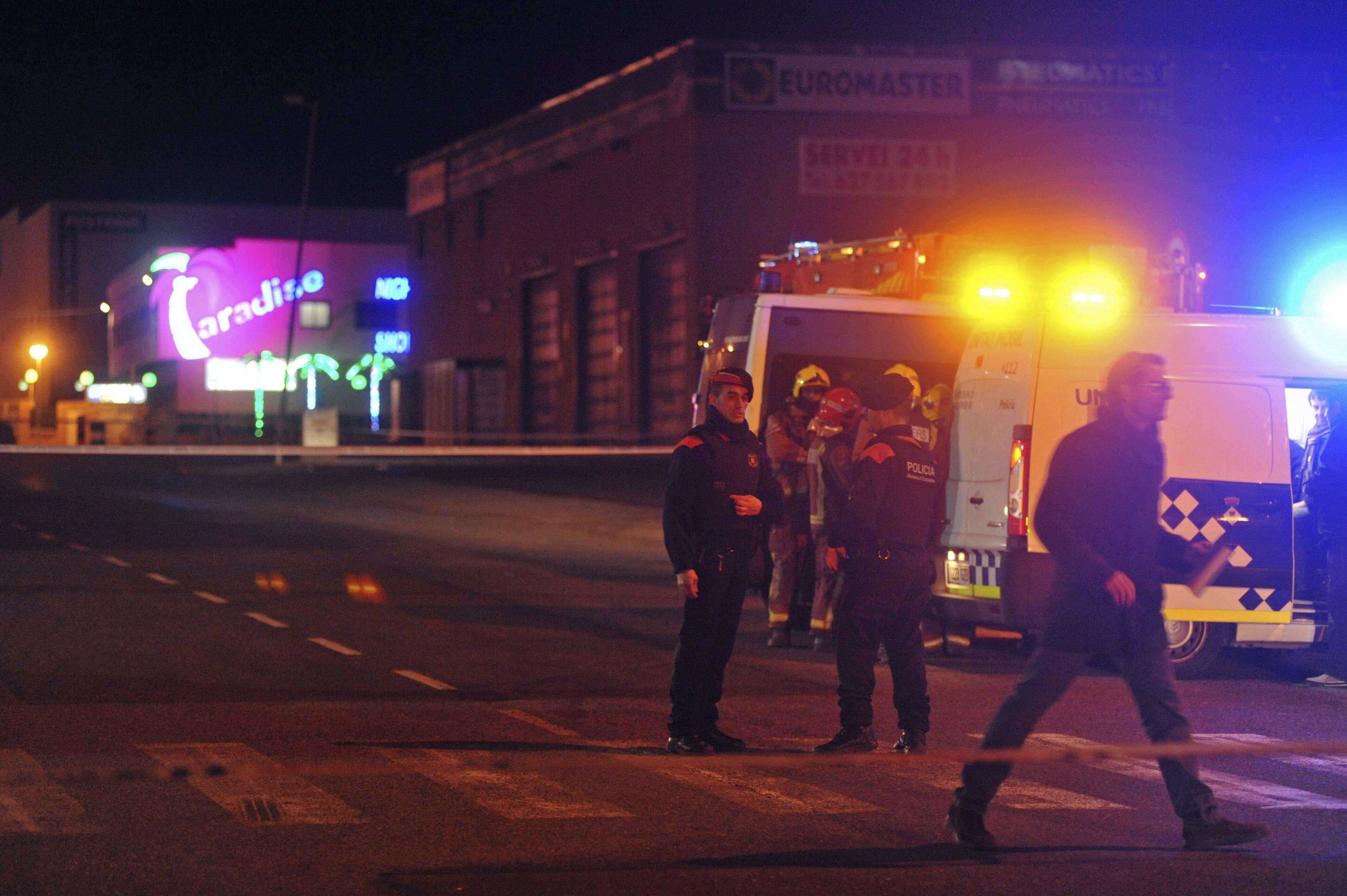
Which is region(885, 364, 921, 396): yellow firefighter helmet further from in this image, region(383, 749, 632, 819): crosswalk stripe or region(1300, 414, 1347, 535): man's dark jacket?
region(383, 749, 632, 819): crosswalk stripe

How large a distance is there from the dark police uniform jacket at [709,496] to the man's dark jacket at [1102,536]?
2.06 m

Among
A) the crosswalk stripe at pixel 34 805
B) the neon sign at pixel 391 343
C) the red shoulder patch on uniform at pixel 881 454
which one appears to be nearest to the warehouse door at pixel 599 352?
the neon sign at pixel 391 343

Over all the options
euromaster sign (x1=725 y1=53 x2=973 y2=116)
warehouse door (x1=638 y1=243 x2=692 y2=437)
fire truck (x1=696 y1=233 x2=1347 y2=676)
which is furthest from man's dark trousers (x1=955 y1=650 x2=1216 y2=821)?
warehouse door (x1=638 y1=243 x2=692 y2=437)

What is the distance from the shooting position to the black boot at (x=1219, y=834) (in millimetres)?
6309

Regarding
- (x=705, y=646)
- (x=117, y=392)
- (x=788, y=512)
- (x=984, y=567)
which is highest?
(x=117, y=392)

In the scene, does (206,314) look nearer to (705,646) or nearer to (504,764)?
(705,646)

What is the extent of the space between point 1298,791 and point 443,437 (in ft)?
154

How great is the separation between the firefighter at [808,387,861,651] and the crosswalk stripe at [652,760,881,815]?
10.4 ft

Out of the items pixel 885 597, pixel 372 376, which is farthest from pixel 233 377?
pixel 885 597

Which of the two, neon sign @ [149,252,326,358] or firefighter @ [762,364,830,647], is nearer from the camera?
firefighter @ [762,364,830,647]

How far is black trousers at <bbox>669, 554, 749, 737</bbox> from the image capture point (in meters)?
8.27

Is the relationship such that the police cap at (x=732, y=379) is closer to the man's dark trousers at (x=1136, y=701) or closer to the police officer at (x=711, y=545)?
the police officer at (x=711, y=545)

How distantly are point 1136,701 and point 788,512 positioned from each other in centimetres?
611

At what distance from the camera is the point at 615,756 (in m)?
8.12
